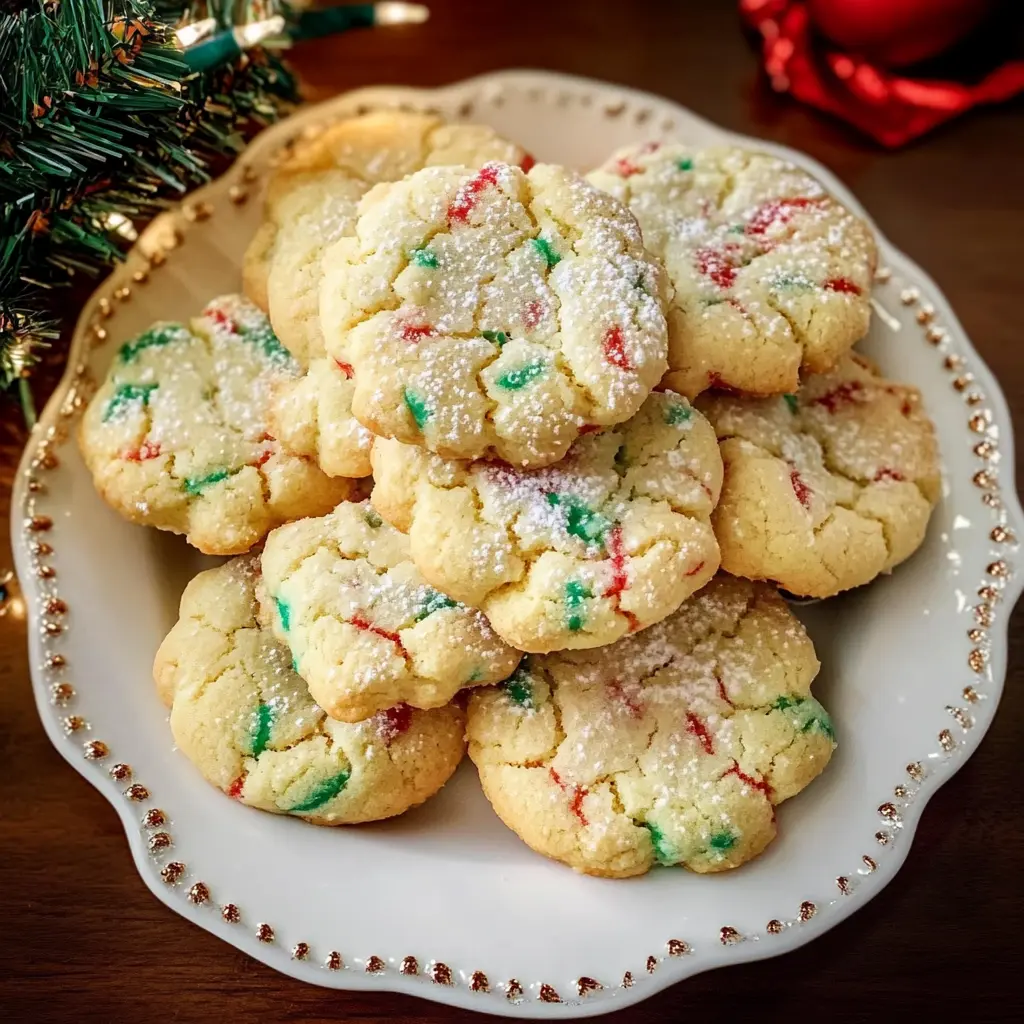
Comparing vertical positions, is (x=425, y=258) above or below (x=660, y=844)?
Result: above

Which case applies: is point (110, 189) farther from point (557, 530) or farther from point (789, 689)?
point (789, 689)

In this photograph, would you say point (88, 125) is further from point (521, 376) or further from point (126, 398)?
point (521, 376)

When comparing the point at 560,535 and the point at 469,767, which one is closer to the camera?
the point at 560,535

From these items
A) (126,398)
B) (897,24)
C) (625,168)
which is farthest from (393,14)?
(897,24)

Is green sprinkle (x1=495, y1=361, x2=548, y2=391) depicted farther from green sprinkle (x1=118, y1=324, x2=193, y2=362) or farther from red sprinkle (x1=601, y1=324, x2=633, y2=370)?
green sprinkle (x1=118, y1=324, x2=193, y2=362)

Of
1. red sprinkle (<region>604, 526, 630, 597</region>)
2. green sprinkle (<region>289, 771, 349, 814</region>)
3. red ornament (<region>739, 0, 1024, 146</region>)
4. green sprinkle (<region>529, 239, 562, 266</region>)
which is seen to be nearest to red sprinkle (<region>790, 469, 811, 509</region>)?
red sprinkle (<region>604, 526, 630, 597</region>)

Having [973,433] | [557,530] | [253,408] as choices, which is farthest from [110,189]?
[973,433]
